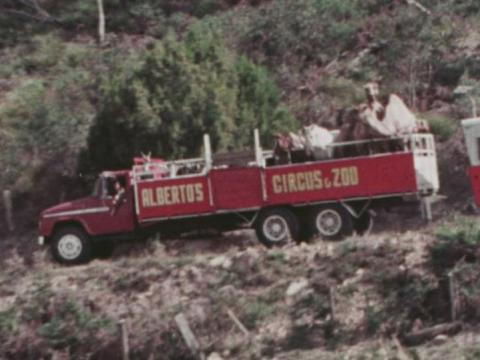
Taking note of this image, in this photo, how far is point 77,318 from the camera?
2375cm

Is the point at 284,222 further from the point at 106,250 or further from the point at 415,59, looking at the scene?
the point at 415,59

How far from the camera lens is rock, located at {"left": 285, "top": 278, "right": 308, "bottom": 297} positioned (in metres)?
23.3

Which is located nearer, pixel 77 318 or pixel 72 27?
pixel 77 318

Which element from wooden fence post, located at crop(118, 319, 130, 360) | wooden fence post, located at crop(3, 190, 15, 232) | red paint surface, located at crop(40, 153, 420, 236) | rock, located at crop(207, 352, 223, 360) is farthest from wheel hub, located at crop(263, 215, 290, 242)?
wooden fence post, located at crop(3, 190, 15, 232)

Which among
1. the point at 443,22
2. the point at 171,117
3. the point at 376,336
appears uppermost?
the point at 443,22

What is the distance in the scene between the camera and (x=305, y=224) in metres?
25.8

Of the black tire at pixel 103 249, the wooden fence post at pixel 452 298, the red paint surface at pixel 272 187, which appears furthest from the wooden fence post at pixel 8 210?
the wooden fence post at pixel 452 298

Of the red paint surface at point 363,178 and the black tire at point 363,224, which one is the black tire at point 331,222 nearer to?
the red paint surface at point 363,178

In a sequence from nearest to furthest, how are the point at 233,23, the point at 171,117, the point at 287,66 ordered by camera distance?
the point at 171,117, the point at 287,66, the point at 233,23

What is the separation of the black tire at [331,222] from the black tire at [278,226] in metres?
0.35

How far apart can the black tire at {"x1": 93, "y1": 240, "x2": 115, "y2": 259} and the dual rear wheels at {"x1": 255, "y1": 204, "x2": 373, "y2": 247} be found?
3464mm

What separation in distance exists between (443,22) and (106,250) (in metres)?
19.6

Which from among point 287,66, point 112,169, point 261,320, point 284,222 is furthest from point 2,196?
point 261,320

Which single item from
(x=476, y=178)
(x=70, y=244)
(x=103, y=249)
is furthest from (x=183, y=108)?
(x=476, y=178)
